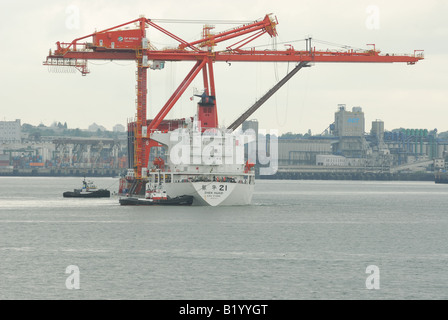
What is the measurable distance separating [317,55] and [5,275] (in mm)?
50390

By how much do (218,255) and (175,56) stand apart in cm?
3979

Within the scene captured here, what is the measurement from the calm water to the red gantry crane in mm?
14943

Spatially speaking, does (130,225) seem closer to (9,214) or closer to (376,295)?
(9,214)

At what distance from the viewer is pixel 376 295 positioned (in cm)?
3016

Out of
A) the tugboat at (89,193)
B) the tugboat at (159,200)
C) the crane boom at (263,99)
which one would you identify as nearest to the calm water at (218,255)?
the tugboat at (159,200)

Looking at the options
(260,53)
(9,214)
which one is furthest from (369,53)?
(9,214)

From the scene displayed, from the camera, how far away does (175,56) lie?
76750mm

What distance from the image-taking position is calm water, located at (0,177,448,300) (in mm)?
30797

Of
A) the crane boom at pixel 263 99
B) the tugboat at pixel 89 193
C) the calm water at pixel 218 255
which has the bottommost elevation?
the calm water at pixel 218 255

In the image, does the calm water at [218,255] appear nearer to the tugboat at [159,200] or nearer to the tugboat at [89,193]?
the tugboat at [159,200]

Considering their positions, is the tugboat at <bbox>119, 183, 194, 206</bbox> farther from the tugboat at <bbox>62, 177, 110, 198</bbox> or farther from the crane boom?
the tugboat at <bbox>62, 177, 110, 198</bbox>

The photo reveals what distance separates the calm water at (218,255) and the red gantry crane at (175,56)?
1494cm

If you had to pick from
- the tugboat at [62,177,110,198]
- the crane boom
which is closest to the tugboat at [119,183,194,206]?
the crane boom

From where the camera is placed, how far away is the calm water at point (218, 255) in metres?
30.8
